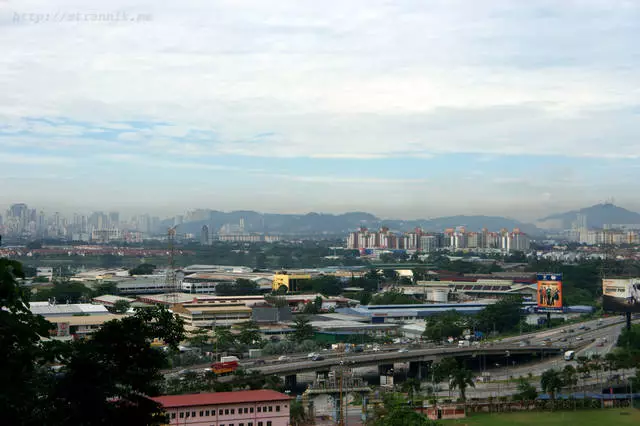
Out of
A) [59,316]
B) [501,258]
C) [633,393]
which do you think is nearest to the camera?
[633,393]

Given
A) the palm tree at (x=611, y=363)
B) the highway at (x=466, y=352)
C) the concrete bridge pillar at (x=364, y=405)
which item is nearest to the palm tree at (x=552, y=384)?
the palm tree at (x=611, y=363)

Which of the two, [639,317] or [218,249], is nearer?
[639,317]

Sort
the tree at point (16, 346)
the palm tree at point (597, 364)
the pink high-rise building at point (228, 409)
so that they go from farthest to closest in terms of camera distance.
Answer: the palm tree at point (597, 364) < the pink high-rise building at point (228, 409) < the tree at point (16, 346)

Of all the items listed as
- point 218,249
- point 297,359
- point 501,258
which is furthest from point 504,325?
point 218,249

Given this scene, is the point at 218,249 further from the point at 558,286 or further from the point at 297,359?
the point at 297,359

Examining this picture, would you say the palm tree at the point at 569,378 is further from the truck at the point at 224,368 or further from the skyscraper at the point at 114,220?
the skyscraper at the point at 114,220

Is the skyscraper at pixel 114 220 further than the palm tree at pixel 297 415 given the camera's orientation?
Yes
